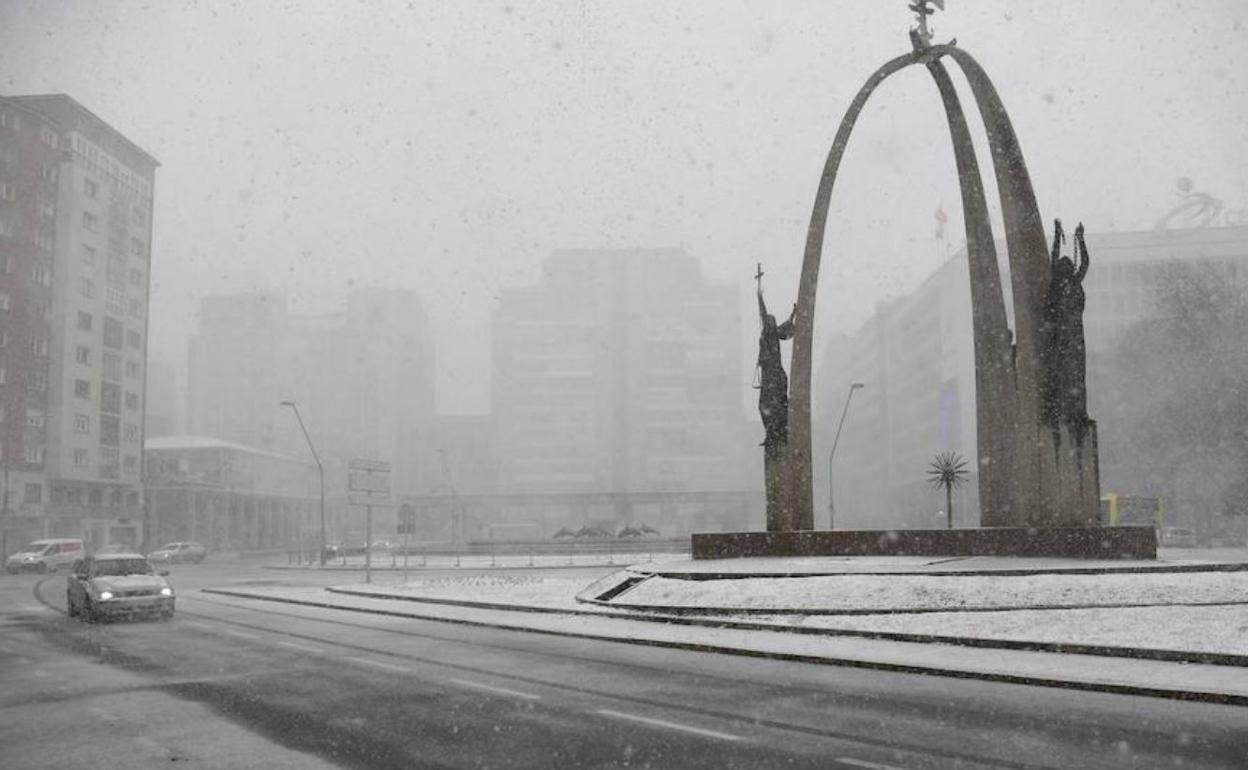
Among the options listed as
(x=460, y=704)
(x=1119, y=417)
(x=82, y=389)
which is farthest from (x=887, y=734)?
(x=82, y=389)

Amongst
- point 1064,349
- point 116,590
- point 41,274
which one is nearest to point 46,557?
point 41,274

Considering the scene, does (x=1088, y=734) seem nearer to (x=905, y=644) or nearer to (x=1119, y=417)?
(x=905, y=644)

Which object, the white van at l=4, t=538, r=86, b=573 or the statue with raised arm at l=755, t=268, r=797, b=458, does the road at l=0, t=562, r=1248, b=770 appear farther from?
the white van at l=4, t=538, r=86, b=573

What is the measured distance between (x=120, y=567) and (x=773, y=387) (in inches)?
685

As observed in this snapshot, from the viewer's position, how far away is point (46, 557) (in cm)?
5509

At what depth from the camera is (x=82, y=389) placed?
80875 millimetres

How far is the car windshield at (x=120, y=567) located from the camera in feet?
78.8

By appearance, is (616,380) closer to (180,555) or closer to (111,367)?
(111,367)

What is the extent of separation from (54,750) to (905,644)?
37.7ft

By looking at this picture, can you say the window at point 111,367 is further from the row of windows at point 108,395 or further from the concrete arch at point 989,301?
the concrete arch at point 989,301

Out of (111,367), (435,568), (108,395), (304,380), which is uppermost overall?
(304,380)

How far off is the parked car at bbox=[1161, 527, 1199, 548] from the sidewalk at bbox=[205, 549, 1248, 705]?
130ft

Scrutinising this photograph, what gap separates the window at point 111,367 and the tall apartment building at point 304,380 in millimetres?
92051

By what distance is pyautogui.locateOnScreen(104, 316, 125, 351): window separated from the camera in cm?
8519
